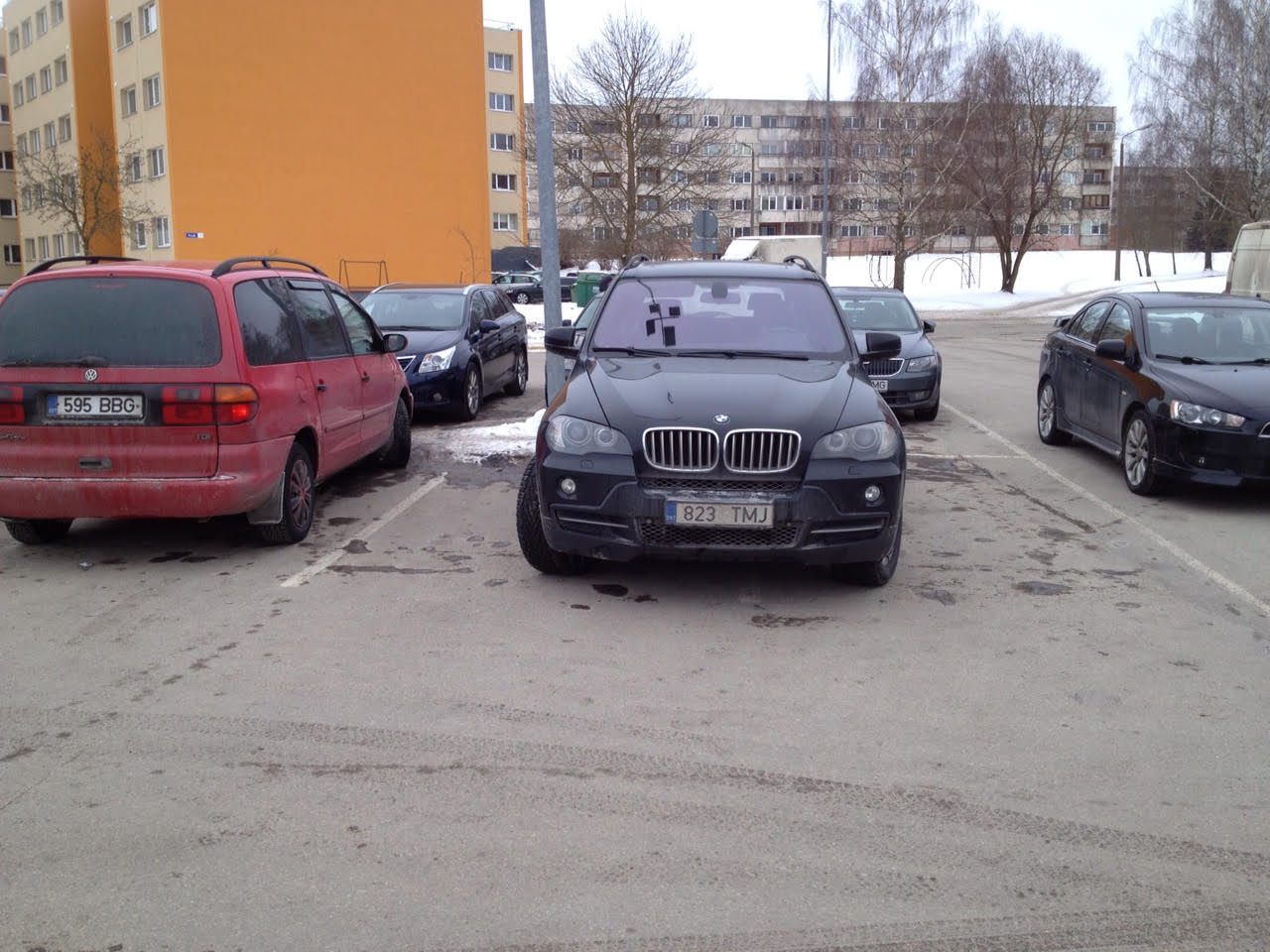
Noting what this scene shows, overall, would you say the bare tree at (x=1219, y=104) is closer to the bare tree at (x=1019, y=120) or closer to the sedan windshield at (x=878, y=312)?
the bare tree at (x=1019, y=120)

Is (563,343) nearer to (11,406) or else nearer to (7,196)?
(11,406)

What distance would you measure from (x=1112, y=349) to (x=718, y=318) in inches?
151

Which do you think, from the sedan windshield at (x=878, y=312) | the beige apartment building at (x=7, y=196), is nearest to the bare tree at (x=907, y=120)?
the sedan windshield at (x=878, y=312)

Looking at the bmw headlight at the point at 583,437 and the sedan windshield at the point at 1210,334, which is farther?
the sedan windshield at the point at 1210,334

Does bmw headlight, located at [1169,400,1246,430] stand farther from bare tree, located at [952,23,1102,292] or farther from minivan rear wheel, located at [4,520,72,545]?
bare tree, located at [952,23,1102,292]

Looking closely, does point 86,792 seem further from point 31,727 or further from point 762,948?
point 762,948

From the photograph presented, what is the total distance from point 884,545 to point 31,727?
388cm

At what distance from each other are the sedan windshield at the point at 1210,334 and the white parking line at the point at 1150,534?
1243mm

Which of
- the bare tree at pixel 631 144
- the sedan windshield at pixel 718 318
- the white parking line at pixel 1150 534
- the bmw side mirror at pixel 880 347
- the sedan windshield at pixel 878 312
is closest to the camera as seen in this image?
the white parking line at pixel 1150 534

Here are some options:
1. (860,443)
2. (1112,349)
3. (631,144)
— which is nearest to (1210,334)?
(1112,349)

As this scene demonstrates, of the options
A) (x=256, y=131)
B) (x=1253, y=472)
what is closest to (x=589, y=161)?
(x=256, y=131)

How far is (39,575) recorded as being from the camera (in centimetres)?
653

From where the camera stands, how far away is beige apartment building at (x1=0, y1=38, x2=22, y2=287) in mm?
63969

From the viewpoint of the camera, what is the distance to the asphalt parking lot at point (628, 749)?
3.11 meters
